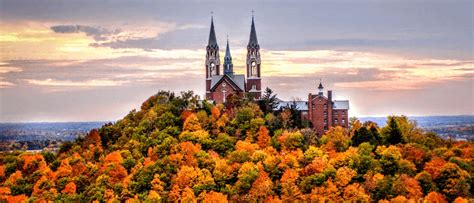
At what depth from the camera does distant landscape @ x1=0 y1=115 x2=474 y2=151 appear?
2715 inches

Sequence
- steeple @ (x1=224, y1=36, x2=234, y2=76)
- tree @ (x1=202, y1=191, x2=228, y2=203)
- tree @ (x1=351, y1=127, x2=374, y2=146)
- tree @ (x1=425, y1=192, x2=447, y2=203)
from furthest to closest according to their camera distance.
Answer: steeple @ (x1=224, y1=36, x2=234, y2=76), tree @ (x1=351, y1=127, x2=374, y2=146), tree @ (x1=202, y1=191, x2=228, y2=203), tree @ (x1=425, y1=192, x2=447, y2=203)

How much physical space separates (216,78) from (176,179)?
1582 centimetres

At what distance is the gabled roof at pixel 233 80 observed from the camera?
2970 inches

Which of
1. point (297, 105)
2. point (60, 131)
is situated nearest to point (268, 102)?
point (297, 105)

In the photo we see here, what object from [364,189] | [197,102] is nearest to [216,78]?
[197,102]

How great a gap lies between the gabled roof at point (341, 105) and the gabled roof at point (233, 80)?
9768 millimetres

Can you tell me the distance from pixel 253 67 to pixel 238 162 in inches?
567

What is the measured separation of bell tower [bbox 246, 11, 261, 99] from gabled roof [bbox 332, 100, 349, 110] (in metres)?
8.70

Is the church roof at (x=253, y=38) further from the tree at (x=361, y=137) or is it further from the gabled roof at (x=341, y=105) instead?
the tree at (x=361, y=137)

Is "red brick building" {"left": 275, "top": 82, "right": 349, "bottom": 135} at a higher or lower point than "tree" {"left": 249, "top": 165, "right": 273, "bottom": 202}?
higher

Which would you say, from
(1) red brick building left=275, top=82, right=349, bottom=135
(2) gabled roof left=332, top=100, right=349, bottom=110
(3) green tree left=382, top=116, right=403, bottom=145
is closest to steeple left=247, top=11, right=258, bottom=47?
(1) red brick building left=275, top=82, right=349, bottom=135

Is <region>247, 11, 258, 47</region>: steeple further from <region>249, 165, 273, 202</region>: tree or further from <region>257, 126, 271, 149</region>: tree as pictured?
<region>249, 165, 273, 202</region>: tree

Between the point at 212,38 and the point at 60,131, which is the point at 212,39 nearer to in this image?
the point at 212,38

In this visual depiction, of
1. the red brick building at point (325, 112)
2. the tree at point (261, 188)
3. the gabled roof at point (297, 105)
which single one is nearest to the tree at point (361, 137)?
the red brick building at point (325, 112)
